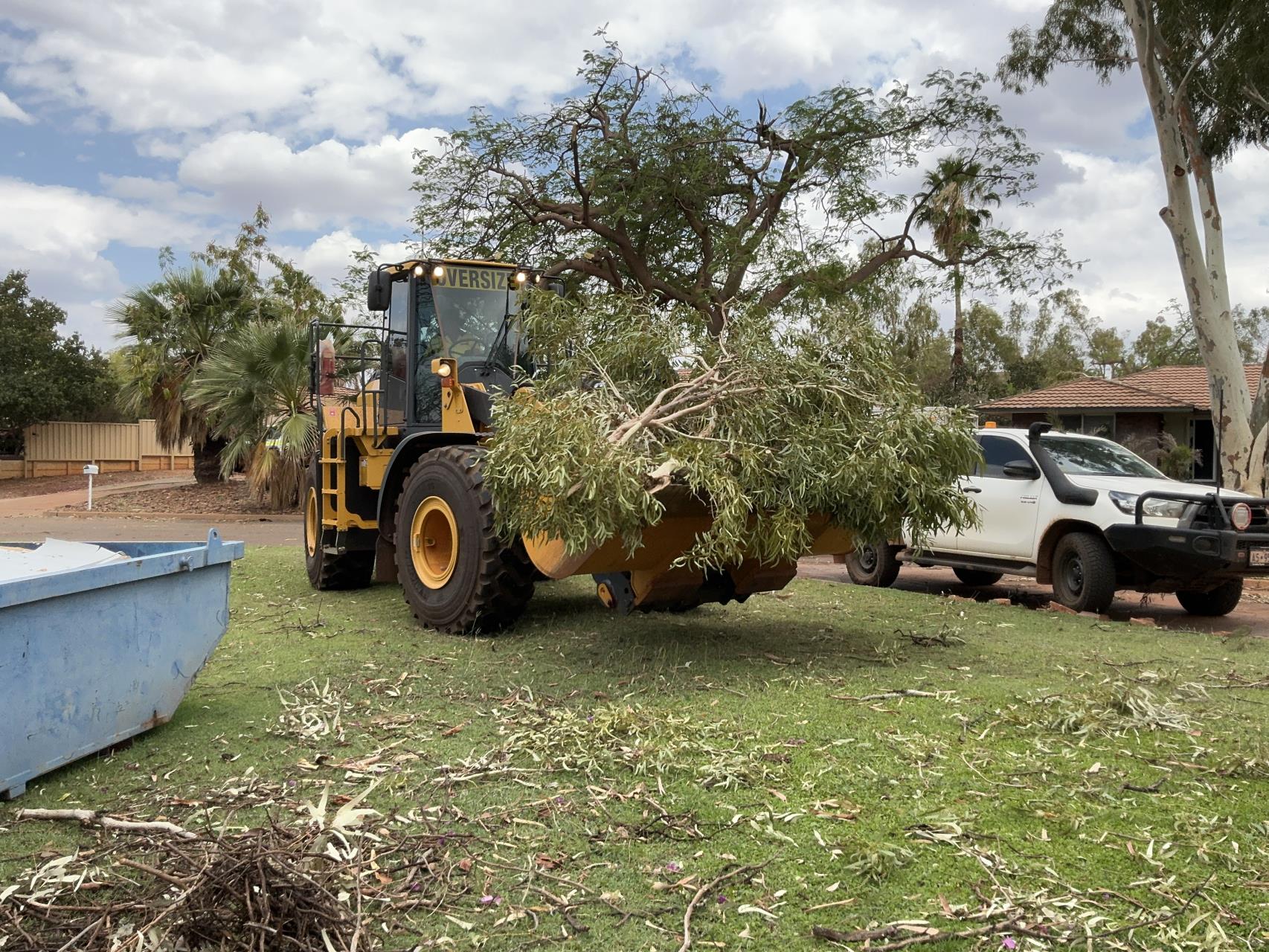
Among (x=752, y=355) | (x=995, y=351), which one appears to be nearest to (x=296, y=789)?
(x=752, y=355)

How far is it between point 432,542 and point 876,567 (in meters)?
5.60

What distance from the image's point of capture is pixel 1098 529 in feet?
30.6

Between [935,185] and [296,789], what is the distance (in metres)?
17.1

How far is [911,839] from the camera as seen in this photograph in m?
3.56

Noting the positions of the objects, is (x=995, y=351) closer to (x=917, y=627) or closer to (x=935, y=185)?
(x=935, y=185)

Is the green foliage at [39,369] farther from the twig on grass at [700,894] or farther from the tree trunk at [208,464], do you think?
the twig on grass at [700,894]

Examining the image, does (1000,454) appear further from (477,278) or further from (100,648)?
(100,648)

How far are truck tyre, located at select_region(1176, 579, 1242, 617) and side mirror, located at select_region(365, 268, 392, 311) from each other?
769 cm

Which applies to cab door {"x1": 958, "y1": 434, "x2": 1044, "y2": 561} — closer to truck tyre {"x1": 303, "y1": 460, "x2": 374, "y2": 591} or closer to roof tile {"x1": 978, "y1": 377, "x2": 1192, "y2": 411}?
truck tyre {"x1": 303, "y1": 460, "x2": 374, "y2": 591}

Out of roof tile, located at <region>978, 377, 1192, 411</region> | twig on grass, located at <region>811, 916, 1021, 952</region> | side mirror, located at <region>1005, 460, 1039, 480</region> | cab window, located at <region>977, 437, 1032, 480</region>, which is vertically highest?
roof tile, located at <region>978, 377, 1192, 411</region>

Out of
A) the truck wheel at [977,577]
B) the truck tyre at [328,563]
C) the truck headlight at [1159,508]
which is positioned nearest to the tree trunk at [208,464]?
the truck tyre at [328,563]

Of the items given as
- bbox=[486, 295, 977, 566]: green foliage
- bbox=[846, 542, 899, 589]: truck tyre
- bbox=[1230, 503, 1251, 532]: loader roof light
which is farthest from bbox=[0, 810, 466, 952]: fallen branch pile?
bbox=[846, 542, 899, 589]: truck tyre

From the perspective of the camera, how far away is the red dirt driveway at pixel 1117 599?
31.1 feet

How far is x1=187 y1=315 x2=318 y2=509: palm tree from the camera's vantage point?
20.7 meters
